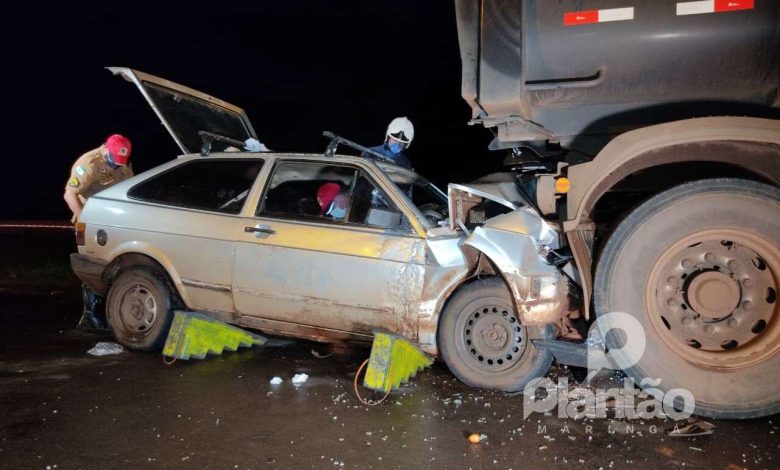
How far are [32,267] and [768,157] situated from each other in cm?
980

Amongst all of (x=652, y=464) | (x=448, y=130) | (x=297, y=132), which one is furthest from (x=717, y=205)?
(x=297, y=132)

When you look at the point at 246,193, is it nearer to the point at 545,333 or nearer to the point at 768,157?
the point at 545,333

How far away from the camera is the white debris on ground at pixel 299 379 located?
3.50 metres

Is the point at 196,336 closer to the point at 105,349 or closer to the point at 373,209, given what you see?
the point at 105,349

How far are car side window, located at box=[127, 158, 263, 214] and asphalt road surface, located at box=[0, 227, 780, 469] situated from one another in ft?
4.13

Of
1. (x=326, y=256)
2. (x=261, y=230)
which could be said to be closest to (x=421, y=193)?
(x=326, y=256)

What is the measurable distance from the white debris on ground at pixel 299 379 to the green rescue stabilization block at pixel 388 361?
1.54 feet

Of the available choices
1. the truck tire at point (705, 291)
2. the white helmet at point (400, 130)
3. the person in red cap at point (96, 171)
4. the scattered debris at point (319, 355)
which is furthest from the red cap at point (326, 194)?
the person in red cap at point (96, 171)

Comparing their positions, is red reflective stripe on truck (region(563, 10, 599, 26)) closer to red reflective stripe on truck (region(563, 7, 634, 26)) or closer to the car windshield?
red reflective stripe on truck (region(563, 7, 634, 26))

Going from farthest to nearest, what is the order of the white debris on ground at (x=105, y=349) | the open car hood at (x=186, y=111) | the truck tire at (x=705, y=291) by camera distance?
1. the open car hood at (x=186, y=111)
2. the white debris on ground at (x=105, y=349)
3. the truck tire at (x=705, y=291)

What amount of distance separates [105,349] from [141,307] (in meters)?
0.50

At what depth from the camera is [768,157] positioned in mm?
2449

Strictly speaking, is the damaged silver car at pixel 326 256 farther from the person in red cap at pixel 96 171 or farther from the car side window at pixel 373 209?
the person in red cap at pixel 96 171

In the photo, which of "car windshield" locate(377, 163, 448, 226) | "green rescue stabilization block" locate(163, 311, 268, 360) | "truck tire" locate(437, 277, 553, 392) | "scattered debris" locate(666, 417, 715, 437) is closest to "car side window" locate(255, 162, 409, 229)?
"car windshield" locate(377, 163, 448, 226)
